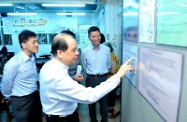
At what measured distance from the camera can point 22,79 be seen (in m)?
1.84

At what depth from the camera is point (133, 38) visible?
1451 millimetres

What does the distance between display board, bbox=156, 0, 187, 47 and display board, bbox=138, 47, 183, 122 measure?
70mm

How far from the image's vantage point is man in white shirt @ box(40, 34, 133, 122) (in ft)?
3.94

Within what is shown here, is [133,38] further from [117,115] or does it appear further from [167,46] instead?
[117,115]

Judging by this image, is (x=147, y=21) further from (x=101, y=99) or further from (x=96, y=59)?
(x=101, y=99)

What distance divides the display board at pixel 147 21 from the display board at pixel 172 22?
9 cm

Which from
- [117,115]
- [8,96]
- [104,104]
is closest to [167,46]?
[104,104]

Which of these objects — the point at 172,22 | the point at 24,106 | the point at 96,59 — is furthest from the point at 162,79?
the point at 24,106

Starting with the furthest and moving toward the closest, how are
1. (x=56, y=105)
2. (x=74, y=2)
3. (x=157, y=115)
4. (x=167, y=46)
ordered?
(x=74, y=2) → (x=56, y=105) → (x=157, y=115) → (x=167, y=46)

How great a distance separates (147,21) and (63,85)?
747mm

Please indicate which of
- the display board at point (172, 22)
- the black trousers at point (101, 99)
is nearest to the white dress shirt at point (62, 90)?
the display board at point (172, 22)

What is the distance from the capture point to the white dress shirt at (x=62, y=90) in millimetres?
1198

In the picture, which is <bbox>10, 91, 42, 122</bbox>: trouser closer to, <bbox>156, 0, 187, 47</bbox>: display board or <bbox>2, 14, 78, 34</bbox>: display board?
<bbox>156, 0, 187, 47</bbox>: display board

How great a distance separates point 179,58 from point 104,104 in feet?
5.90
